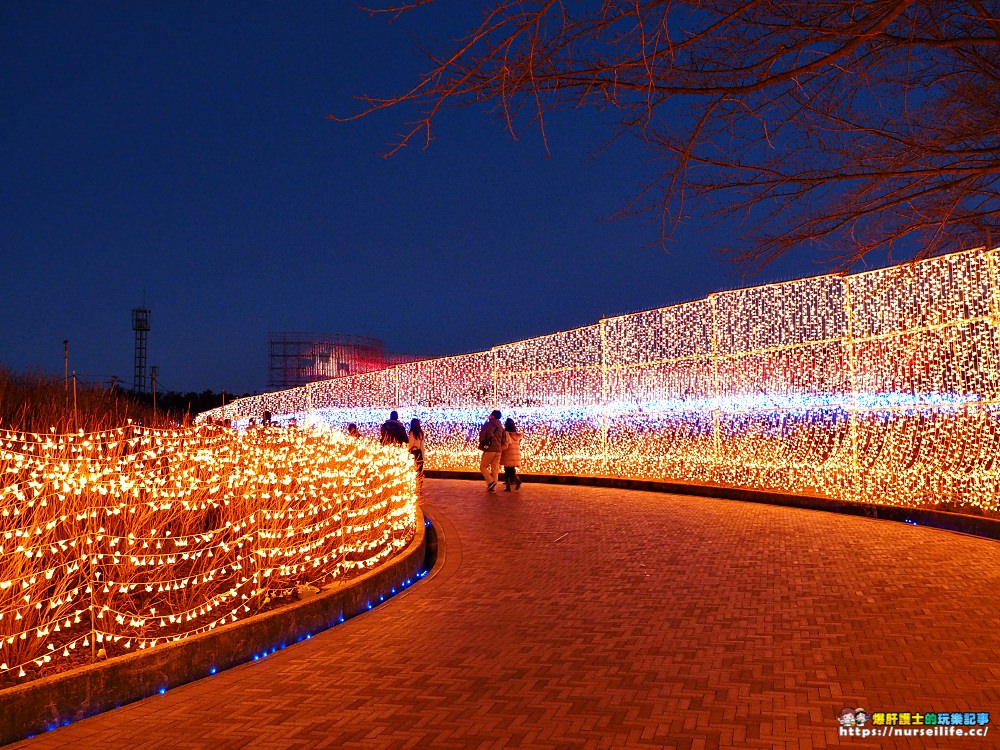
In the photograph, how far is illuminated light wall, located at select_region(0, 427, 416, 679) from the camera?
5.29m

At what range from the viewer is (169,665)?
210 inches

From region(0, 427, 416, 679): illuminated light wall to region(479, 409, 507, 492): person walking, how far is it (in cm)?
789

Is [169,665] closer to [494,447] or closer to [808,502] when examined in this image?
[808,502]

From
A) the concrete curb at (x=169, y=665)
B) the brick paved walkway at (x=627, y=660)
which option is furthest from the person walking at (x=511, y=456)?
the concrete curb at (x=169, y=665)

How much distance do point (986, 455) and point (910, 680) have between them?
6766 mm

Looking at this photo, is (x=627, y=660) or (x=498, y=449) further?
(x=498, y=449)

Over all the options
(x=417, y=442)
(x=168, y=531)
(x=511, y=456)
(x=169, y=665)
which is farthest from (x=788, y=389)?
(x=169, y=665)

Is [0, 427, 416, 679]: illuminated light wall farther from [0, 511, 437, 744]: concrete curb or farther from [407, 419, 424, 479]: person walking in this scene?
[407, 419, 424, 479]: person walking

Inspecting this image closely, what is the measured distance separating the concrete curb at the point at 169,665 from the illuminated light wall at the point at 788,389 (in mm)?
8119

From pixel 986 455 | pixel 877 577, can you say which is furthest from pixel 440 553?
pixel 986 455

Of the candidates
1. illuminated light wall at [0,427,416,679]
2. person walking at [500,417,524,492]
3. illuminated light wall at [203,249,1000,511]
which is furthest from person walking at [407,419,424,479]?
illuminated light wall at [0,427,416,679]

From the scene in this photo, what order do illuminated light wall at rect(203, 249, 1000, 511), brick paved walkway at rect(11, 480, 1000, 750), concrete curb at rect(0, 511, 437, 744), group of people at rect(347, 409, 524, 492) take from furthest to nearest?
group of people at rect(347, 409, 524, 492), illuminated light wall at rect(203, 249, 1000, 511), concrete curb at rect(0, 511, 437, 744), brick paved walkway at rect(11, 480, 1000, 750)

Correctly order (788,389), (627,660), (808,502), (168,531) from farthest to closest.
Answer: (788,389) → (808,502) → (168,531) → (627,660)

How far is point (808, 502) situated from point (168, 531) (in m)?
9.83
